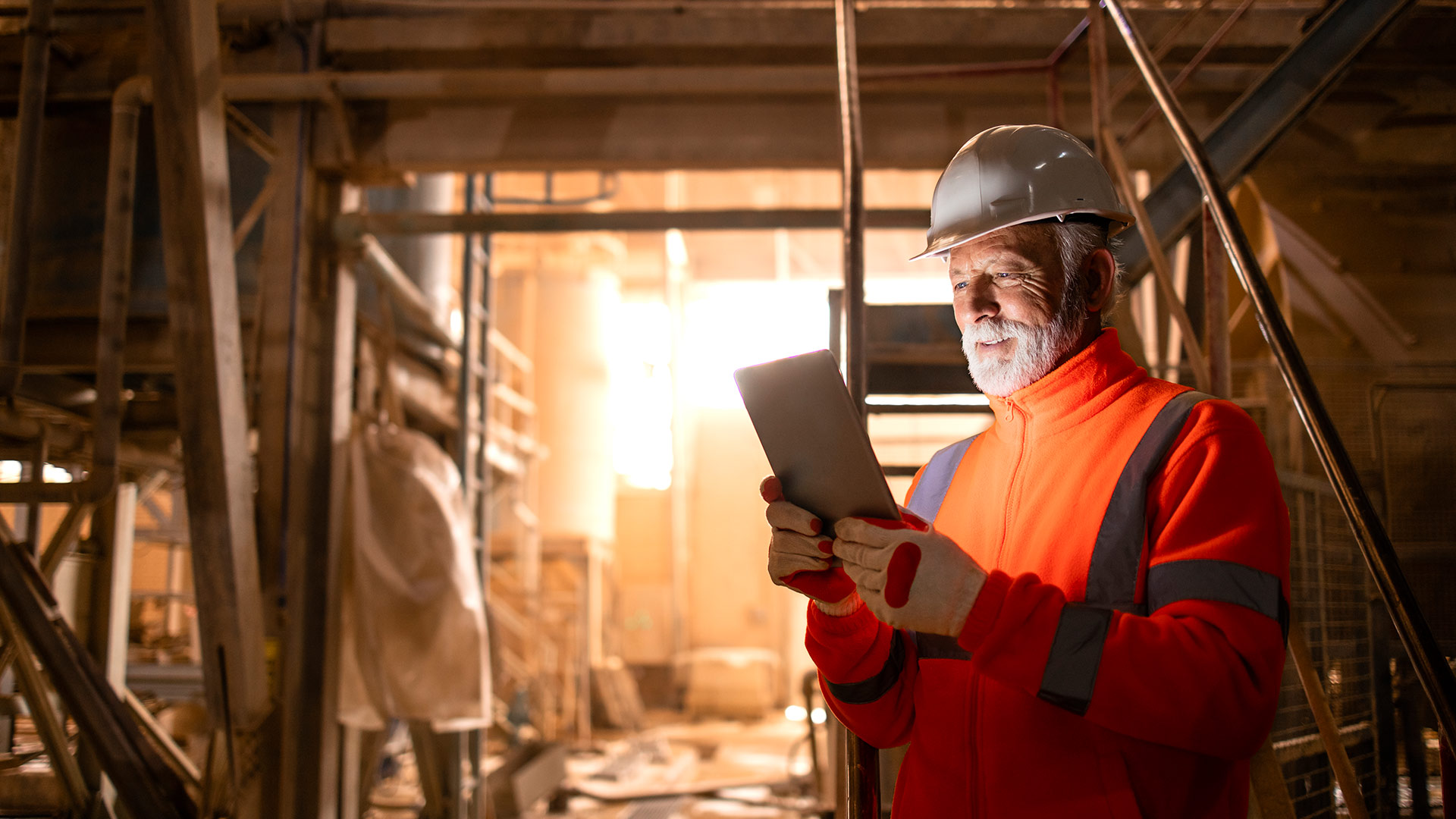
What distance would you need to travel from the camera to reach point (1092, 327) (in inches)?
65.4

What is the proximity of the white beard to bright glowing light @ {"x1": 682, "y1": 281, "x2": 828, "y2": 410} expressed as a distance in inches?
576

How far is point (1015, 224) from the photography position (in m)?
1.64

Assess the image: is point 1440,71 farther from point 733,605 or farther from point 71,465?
point 733,605

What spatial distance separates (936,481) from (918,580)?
609mm

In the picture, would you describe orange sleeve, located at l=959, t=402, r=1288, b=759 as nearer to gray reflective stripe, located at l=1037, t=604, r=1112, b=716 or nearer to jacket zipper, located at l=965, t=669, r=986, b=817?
gray reflective stripe, located at l=1037, t=604, r=1112, b=716

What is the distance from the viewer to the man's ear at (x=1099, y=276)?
1.65 metres

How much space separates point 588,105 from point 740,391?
9.90ft

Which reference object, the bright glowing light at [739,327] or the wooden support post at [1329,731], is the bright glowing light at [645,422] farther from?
the wooden support post at [1329,731]

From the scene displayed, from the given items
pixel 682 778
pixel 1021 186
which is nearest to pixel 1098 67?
pixel 1021 186

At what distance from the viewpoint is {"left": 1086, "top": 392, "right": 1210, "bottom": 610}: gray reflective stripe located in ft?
4.65

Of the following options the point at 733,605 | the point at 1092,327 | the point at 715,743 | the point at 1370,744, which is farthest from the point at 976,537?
the point at 733,605

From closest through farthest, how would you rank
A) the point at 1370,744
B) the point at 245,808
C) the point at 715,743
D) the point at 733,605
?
1. the point at 1370,744
2. the point at 245,808
3. the point at 715,743
4. the point at 733,605

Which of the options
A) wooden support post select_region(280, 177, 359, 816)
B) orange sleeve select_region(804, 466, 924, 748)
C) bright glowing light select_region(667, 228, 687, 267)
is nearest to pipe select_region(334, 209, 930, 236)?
wooden support post select_region(280, 177, 359, 816)

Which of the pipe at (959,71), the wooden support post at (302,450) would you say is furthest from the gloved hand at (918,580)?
the wooden support post at (302,450)
